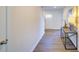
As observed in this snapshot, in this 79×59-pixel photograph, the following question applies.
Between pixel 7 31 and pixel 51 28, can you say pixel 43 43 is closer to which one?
pixel 51 28

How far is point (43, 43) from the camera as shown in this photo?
165 cm

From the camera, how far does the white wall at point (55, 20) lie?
5.47ft

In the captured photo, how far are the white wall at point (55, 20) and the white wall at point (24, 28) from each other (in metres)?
0.10

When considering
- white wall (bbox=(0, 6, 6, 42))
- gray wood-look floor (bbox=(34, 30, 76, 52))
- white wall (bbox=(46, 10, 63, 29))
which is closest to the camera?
white wall (bbox=(0, 6, 6, 42))

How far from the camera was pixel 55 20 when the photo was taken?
171 centimetres

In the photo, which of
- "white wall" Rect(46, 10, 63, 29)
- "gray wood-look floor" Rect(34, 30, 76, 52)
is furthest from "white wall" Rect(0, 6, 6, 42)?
"white wall" Rect(46, 10, 63, 29)

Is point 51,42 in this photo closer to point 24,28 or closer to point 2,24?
point 24,28

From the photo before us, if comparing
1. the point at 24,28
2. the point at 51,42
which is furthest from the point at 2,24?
the point at 51,42

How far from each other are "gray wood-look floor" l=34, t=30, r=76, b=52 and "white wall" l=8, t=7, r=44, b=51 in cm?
8

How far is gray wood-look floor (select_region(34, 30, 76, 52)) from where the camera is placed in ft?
5.02

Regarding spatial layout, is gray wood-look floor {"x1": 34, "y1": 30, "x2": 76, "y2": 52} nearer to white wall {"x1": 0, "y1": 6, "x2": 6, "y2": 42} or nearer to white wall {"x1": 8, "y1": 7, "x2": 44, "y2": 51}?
white wall {"x1": 8, "y1": 7, "x2": 44, "y2": 51}

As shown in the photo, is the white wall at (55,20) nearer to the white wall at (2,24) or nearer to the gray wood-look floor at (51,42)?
the gray wood-look floor at (51,42)
